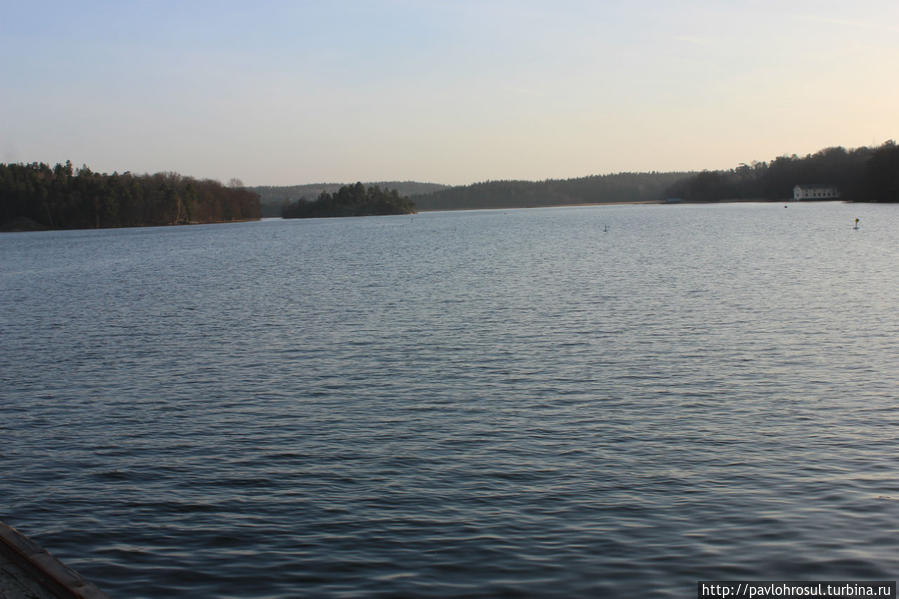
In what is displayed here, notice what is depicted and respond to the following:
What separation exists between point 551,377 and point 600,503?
8.18m

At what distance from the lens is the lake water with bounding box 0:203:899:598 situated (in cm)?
948

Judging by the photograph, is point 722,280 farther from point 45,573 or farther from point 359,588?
point 45,573

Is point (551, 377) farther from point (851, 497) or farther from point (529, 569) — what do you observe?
point (529, 569)

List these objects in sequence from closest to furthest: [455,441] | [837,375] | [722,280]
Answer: [455,441]
[837,375]
[722,280]

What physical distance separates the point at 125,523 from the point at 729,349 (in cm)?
1721

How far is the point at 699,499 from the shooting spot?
11195mm

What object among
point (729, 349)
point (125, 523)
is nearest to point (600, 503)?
point (125, 523)

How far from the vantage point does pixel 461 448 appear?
45.4 ft

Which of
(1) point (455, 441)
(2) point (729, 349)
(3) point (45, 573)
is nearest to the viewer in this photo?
(3) point (45, 573)

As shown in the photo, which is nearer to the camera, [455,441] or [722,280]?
[455,441]

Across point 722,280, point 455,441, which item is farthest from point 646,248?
point 455,441

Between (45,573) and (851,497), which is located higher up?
(45,573)

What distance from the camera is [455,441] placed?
14234 mm

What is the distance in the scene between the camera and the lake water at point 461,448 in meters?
9.48
